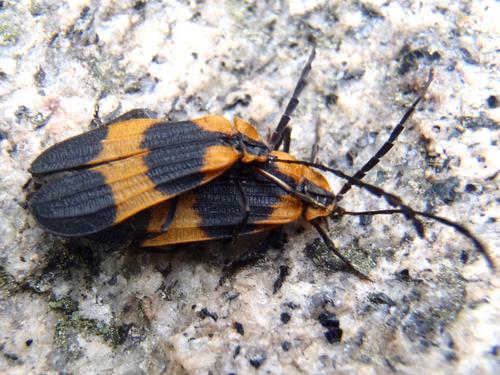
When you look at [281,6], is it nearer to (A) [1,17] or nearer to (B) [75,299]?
(A) [1,17]

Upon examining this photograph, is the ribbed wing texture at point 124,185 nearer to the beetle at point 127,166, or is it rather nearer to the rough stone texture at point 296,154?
the beetle at point 127,166

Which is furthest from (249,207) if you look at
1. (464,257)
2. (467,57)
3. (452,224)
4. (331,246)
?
(467,57)

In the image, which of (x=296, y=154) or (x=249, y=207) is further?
(x=296, y=154)

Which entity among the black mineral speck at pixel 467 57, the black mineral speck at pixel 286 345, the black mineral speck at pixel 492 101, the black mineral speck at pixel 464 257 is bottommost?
the black mineral speck at pixel 286 345

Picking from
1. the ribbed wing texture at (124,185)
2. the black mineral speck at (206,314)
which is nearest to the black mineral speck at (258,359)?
the black mineral speck at (206,314)

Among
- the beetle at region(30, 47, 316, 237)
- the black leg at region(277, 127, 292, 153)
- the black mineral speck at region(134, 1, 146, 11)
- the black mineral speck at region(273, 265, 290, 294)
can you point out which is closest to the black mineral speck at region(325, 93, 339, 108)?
the black leg at region(277, 127, 292, 153)

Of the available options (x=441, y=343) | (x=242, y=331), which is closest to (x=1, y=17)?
(x=242, y=331)

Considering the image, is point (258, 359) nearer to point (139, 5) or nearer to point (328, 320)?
point (328, 320)
